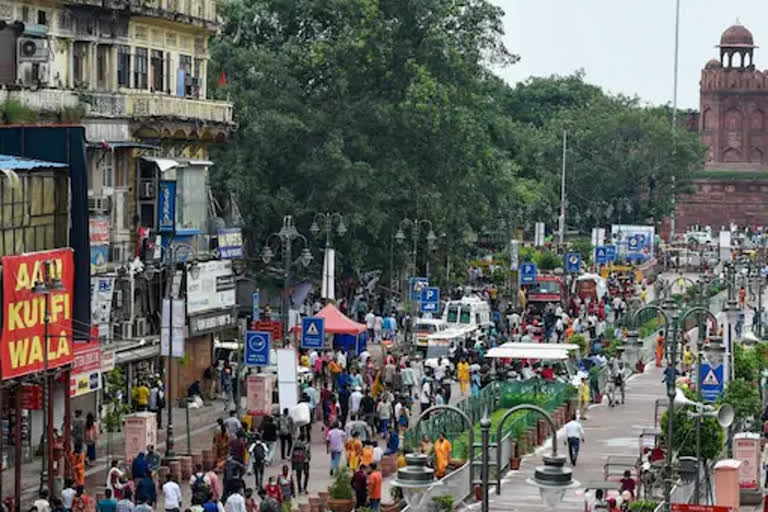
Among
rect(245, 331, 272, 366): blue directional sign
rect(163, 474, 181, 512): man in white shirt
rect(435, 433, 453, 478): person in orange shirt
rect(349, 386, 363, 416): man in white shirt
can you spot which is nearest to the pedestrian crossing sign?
rect(435, 433, 453, 478): person in orange shirt

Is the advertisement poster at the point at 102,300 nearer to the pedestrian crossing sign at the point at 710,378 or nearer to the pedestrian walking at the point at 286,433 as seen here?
the pedestrian walking at the point at 286,433

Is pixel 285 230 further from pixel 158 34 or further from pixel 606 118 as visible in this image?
pixel 606 118

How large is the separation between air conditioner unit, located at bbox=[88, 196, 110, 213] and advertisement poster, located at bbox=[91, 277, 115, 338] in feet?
7.49

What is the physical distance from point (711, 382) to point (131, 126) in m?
20.8

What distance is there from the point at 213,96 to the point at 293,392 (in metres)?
28.5

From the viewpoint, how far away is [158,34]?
64.5 m

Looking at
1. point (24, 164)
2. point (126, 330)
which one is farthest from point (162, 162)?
point (24, 164)

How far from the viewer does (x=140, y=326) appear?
6022 centimetres

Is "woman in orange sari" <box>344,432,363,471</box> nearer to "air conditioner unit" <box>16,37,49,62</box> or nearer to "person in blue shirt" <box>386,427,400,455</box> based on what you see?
"person in blue shirt" <box>386,427,400,455</box>

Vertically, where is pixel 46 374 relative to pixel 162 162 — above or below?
below

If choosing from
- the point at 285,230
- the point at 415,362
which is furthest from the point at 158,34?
the point at 415,362

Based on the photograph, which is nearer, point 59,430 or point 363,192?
point 59,430

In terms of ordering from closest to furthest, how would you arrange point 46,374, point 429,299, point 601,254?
1. point 46,374
2. point 429,299
3. point 601,254

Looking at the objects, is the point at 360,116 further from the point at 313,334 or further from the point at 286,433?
the point at 286,433
